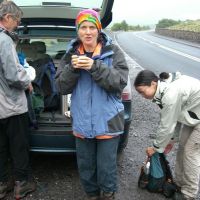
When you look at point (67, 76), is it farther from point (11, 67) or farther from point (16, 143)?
point (16, 143)

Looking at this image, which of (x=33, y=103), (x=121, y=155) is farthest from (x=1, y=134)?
(x=121, y=155)

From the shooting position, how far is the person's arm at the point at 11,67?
318 centimetres

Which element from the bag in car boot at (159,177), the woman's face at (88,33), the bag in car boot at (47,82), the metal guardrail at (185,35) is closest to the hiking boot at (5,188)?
the bag in car boot at (47,82)

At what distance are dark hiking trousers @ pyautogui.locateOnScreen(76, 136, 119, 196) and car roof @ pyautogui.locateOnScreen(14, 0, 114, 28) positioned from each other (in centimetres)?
212

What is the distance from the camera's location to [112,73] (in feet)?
9.67

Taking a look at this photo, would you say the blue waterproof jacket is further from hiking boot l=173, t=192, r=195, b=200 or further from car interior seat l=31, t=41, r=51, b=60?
car interior seat l=31, t=41, r=51, b=60

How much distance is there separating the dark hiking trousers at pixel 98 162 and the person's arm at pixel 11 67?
0.77m

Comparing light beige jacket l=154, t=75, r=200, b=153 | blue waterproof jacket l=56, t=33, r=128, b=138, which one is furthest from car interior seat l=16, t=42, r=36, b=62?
light beige jacket l=154, t=75, r=200, b=153

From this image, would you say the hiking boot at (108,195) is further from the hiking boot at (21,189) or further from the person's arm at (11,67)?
the person's arm at (11,67)

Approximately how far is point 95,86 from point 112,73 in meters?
0.21

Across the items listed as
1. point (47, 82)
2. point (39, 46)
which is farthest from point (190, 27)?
point (47, 82)

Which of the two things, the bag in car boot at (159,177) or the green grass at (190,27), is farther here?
the green grass at (190,27)

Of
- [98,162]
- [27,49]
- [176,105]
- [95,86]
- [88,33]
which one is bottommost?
[98,162]

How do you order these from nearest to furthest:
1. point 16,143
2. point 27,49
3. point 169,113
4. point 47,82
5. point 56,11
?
1. point 169,113
2. point 16,143
3. point 47,82
4. point 56,11
5. point 27,49
